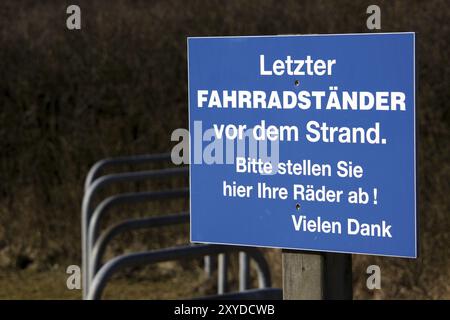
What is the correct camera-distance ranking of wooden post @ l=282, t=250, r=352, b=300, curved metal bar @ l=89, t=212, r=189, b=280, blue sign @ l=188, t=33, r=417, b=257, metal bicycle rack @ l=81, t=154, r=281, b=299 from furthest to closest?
curved metal bar @ l=89, t=212, r=189, b=280 → metal bicycle rack @ l=81, t=154, r=281, b=299 → wooden post @ l=282, t=250, r=352, b=300 → blue sign @ l=188, t=33, r=417, b=257

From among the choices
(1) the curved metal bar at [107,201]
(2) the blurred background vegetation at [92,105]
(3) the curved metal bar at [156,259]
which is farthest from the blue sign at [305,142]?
(2) the blurred background vegetation at [92,105]

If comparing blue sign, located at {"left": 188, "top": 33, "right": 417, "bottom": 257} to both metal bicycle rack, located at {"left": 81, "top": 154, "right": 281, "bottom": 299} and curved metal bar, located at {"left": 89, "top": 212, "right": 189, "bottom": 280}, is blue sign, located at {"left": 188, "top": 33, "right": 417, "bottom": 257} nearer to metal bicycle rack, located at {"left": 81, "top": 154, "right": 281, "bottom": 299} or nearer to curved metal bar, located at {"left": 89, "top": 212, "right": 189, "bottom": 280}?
metal bicycle rack, located at {"left": 81, "top": 154, "right": 281, "bottom": 299}

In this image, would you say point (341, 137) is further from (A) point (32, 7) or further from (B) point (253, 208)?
(A) point (32, 7)

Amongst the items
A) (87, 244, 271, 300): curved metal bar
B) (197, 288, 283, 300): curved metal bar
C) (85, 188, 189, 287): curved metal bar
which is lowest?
(197, 288, 283, 300): curved metal bar

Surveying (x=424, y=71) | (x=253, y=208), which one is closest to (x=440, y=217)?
(x=424, y=71)

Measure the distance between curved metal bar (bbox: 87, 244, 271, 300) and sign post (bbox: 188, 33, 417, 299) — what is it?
3.78ft

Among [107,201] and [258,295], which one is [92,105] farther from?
[258,295]

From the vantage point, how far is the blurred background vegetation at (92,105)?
26.5ft

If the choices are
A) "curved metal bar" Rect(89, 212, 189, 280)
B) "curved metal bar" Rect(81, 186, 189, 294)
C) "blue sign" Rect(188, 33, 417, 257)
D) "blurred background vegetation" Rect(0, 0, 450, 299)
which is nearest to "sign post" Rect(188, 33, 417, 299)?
"blue sign" Rect(188, 33, 417, 257)

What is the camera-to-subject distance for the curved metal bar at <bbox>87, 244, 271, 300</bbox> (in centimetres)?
442

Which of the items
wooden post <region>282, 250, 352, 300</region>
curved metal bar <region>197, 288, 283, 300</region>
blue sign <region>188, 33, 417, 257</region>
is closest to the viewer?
blue sign <region>188, 33, 417, 257</region>

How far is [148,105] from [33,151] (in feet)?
3.07

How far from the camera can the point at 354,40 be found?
10.3 feet

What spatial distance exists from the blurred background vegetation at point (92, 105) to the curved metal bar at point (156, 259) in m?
2.51
